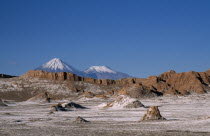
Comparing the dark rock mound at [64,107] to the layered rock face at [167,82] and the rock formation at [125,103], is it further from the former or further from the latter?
the layered rock face at [167,82]

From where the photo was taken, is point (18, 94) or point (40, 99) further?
point (18, 94)

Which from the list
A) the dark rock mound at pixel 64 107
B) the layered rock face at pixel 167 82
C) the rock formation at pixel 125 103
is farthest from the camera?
the layered rock face at pixel 167 82

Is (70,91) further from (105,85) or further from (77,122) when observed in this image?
(77,122)

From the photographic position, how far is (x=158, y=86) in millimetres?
132125

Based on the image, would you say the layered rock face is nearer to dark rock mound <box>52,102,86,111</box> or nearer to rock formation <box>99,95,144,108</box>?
rock formation <box>99,95,144,108</box>

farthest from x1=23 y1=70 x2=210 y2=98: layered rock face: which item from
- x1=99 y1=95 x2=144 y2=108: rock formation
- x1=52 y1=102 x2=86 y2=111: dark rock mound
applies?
x1=52 y1=102 x2=86 y2=111: dark rock mound

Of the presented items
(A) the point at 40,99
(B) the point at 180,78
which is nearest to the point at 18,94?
(A) the point at 40,99

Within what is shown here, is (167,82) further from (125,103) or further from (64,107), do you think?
(64,107)

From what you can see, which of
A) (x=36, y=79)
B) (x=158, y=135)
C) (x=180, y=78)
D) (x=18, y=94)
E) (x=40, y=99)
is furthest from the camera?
(x=180, y=78)

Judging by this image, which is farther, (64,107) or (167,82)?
(167,82)

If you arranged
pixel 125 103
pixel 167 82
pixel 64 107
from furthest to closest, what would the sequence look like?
pixel 167 82 < pixel 125 103 < pixel 64 107

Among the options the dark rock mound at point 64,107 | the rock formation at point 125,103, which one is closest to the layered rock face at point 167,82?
the rock formation at point 125,103

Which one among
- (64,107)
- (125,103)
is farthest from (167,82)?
(64,107)

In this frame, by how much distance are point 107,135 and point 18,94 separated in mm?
97632
